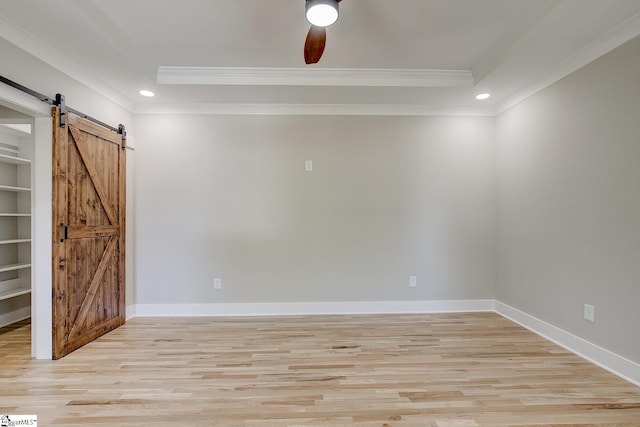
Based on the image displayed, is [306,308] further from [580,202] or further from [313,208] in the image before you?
[580,202]

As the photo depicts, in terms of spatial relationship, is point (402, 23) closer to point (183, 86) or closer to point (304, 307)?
point (183, 86)

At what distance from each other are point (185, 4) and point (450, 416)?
3.09 meters

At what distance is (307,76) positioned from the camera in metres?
2.91

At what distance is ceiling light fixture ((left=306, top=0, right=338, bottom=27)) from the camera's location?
161 cm

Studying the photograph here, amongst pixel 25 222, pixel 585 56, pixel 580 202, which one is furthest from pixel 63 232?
pixel 585 56

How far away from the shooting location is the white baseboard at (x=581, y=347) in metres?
2.10

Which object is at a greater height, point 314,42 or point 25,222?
point 314,42

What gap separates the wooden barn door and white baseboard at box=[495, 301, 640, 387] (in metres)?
4.25

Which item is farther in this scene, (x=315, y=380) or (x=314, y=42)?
(x=315, y=380)

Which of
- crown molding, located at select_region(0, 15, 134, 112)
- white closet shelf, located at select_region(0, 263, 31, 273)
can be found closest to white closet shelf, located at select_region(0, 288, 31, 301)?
white closet shelf, located at select_region(0, 263, 31, 273)

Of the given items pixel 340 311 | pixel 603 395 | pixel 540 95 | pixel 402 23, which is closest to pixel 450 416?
pixel 603 395

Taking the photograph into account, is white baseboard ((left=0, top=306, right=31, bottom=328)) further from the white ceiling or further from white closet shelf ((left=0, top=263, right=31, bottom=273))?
the white ceiling

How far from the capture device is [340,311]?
3535 millimetres

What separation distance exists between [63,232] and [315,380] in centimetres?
236
